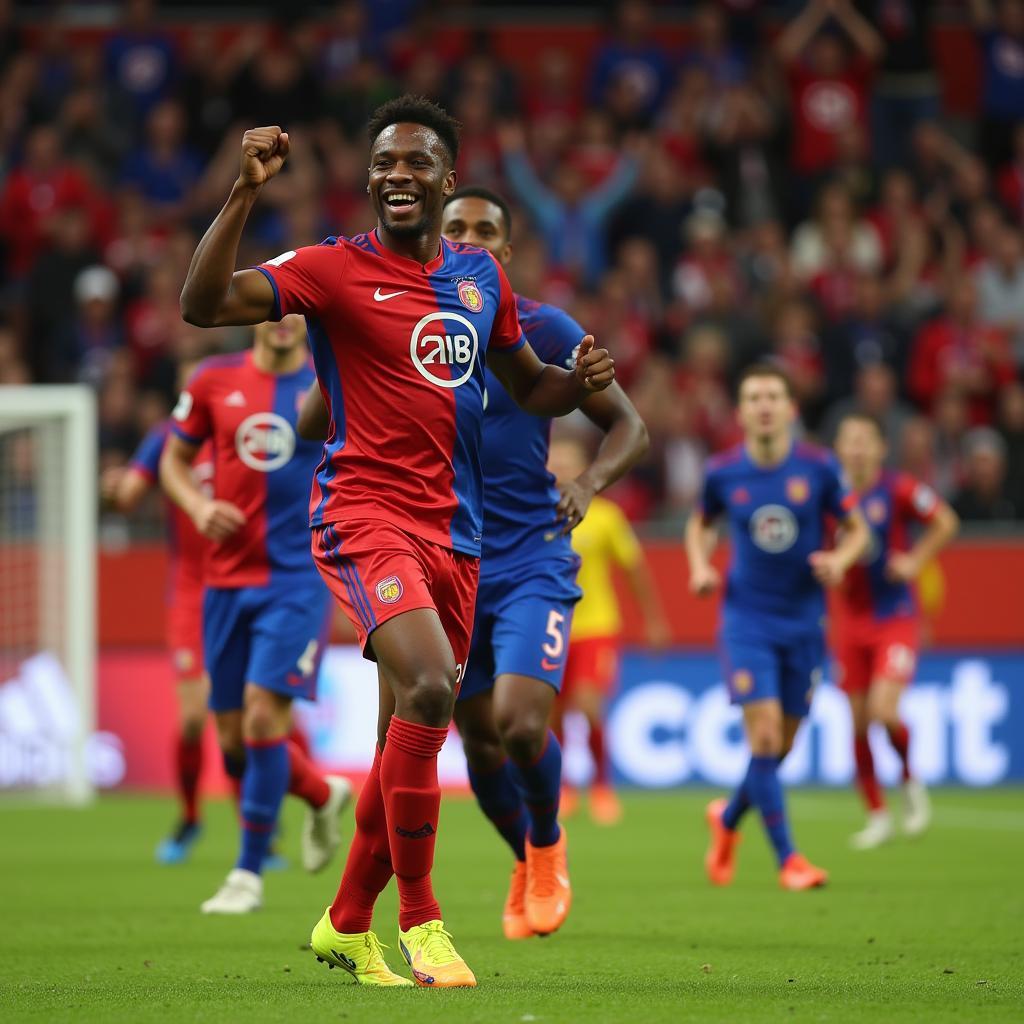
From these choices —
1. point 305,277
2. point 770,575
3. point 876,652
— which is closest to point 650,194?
point 876,652

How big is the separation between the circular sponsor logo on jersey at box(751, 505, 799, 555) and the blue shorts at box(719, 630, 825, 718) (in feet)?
1.58

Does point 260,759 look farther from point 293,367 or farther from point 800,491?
point 800,491

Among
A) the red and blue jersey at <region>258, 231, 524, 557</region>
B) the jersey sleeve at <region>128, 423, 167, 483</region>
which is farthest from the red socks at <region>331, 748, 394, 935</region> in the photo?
the jersey sleeve at <region>128, 423, 167, 483</region>

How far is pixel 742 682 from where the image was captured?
957 centimetres

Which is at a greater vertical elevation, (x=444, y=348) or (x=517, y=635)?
(x=444, y=348)

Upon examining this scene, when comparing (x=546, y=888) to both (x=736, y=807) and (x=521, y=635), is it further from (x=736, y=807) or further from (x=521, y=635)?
(x=736, y=807)

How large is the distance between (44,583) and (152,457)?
5.08m

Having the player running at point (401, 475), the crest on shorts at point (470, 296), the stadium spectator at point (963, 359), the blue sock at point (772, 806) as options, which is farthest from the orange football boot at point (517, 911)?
the stadium spectator at point (963, 359)

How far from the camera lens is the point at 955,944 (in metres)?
6.98

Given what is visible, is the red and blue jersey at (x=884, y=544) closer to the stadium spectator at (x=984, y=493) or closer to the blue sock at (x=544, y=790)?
the stadium spectator at (x=984, y=493)

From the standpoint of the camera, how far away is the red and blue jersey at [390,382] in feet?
18.7

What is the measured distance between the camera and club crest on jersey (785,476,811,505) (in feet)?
32.9

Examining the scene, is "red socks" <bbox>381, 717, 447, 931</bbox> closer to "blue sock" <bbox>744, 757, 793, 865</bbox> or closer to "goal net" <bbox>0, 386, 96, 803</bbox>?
"blue sock" <bbox>744, 757, 793, 865</bbox>

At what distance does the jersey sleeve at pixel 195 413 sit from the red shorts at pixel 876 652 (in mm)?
5174
